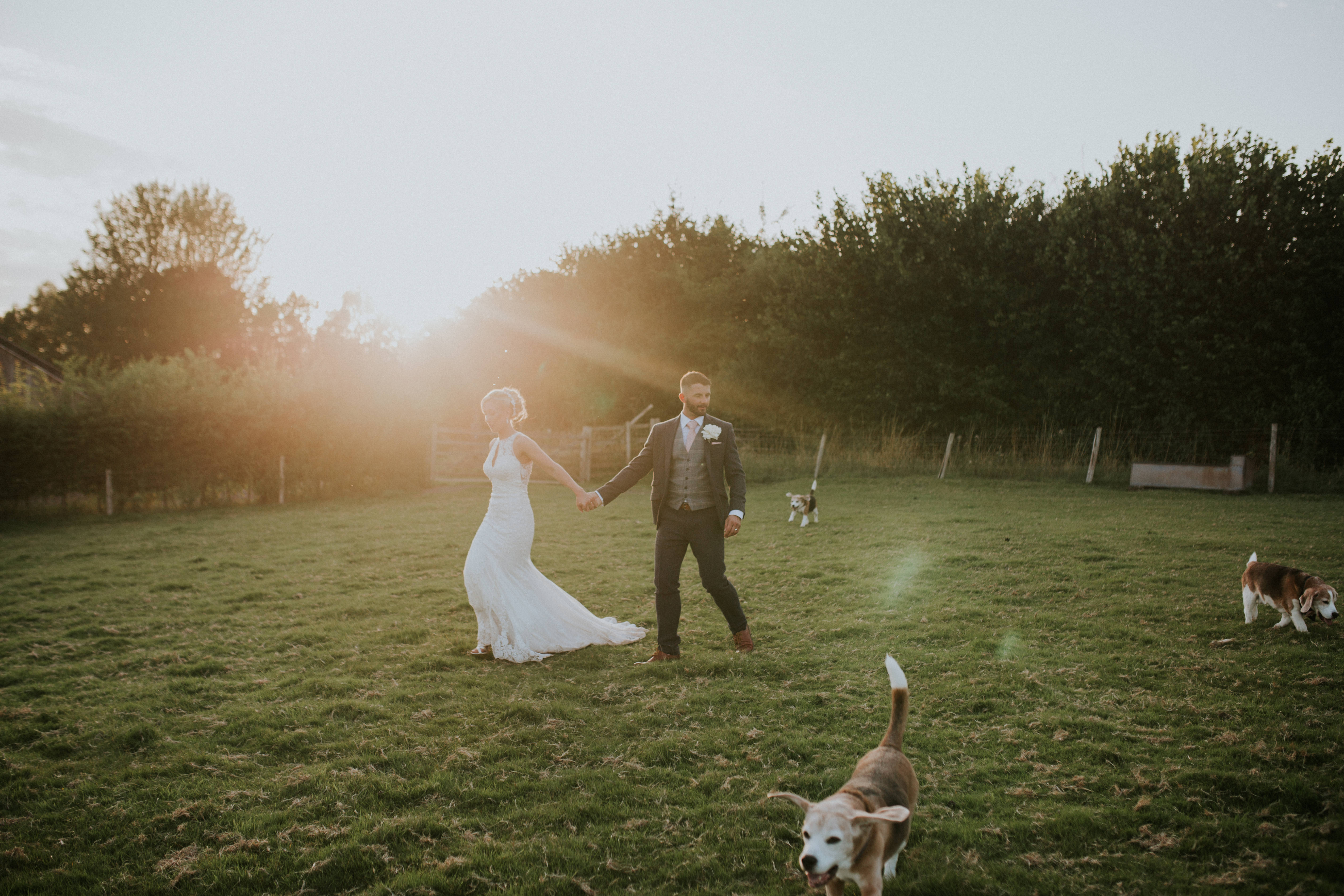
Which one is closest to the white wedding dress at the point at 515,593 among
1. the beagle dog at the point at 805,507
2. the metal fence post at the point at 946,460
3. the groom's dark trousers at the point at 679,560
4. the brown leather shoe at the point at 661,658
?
the brown leather shoe at the point at 661,658

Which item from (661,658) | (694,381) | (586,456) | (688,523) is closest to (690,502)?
(688,523)

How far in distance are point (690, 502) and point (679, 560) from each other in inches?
20.4

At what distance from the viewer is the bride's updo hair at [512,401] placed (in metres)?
6.22

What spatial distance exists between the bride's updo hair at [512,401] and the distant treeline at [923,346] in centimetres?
1645

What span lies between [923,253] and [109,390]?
80.7 feet

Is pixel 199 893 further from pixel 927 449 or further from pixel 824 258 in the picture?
pixel 824 258

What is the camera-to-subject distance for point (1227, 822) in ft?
10.1

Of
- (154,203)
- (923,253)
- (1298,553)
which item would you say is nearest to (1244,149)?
(923,253)

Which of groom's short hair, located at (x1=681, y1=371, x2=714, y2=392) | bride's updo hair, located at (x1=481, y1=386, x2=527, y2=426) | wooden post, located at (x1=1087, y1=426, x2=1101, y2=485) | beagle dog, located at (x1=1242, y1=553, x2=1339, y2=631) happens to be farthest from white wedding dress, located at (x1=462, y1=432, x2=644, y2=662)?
wooden post, located at (x1=1087, y1=426, x2=1101, y2=485)

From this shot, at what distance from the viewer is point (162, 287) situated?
1502 inches

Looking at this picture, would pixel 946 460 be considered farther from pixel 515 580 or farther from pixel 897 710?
pixel 897 710

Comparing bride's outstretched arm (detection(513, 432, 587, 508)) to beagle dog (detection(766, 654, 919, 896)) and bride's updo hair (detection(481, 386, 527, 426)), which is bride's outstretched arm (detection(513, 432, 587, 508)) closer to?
bride's updo hair (detection(481, 386, 527, 426))

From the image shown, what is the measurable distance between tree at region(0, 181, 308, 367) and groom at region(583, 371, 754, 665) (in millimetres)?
38560

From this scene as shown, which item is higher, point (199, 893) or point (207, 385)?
point (207, 385)
